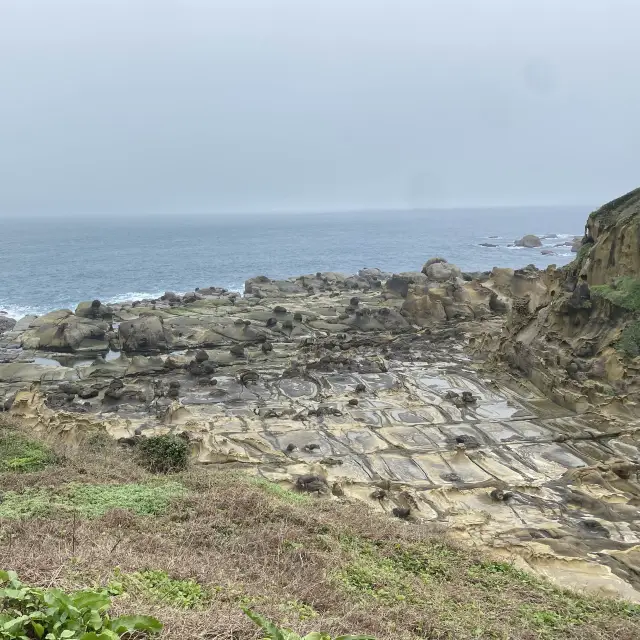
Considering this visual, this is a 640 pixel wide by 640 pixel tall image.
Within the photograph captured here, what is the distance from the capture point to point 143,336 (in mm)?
38719

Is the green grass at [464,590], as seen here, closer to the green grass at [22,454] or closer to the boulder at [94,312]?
the green grass at [22,454]

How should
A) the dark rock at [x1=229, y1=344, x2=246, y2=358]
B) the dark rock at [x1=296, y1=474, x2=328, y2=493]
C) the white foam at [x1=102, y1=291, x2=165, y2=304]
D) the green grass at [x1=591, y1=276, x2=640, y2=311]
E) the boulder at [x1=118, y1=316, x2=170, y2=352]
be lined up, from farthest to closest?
the white foam at [x1=102, y1=291, x2=165, y2=304] → the boulder at [x1=118, y1=316, x2=170, y2=352] → the dark rock at [x1=229, y1=344, x2=246, y2=358] → the green grass at [x1=591, y1=276, x2=640, y2=311] → the dark rock at [x1=296, y1=474, x2=328, y2=493]

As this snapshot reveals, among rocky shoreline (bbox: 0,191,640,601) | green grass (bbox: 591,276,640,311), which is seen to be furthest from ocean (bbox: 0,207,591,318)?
green grass (bbox: 591,276,640,311)

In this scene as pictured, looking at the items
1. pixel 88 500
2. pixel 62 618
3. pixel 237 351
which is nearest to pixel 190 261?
pixel 237 351

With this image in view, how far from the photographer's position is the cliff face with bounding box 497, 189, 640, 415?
86.4ft

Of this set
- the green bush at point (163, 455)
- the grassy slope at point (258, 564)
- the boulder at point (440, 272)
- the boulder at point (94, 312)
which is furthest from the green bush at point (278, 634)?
the boulder at point (440, 272)

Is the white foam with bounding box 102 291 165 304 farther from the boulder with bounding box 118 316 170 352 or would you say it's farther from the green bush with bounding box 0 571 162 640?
the green bush with bounding box 0 571 162 640

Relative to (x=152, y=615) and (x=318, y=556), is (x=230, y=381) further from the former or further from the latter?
(x=152, y=615)

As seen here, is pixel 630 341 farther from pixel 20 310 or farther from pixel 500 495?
pixel 20 310

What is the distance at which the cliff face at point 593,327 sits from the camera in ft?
86.4

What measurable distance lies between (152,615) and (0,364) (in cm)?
→ 3400

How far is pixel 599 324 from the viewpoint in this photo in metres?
29.6

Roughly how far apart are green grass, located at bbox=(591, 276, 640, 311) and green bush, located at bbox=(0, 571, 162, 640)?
2792cm

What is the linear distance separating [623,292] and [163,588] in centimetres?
2750
